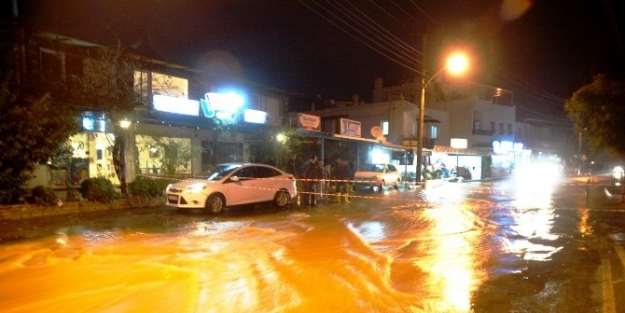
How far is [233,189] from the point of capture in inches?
535

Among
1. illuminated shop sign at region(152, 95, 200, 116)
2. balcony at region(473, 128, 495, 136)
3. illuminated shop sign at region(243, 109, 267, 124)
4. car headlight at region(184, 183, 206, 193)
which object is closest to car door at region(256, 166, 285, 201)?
car headlight at region(184, 183, 206, 193)

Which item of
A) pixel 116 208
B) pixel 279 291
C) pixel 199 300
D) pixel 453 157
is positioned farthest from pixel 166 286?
pixel 453 157

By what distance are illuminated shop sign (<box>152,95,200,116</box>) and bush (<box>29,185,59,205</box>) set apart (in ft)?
17.8

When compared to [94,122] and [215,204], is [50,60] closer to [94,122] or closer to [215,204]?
[94,122]

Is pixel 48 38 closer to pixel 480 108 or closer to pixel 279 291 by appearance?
pixel 279 291

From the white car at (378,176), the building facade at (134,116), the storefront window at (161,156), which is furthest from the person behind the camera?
the white car at (378,176)

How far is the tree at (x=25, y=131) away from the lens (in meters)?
11.6

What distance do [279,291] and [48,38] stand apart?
53.2ft

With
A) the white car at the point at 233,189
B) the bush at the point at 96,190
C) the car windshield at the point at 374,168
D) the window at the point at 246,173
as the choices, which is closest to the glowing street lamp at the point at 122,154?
the bush at the point at 96,190

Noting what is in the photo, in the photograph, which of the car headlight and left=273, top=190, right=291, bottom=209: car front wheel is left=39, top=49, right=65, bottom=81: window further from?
left=273, top=190, right=291, bottom=209: car front wheel

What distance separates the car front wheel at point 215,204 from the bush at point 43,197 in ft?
14.4

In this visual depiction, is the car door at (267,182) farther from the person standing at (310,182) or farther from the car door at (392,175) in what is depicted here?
the car door at (392,175)

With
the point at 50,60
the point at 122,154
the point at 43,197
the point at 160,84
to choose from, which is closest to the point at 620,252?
the point at 43,197

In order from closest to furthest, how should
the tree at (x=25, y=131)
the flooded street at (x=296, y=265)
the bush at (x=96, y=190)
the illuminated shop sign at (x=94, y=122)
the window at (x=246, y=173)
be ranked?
the flooded street at (x=296, y=265) < the tree at (x=25, y=131) < the bush at (x=96, y=190) < the window at (x=246, y=173) < the illuminated shop sign at (x=94, y=122)
